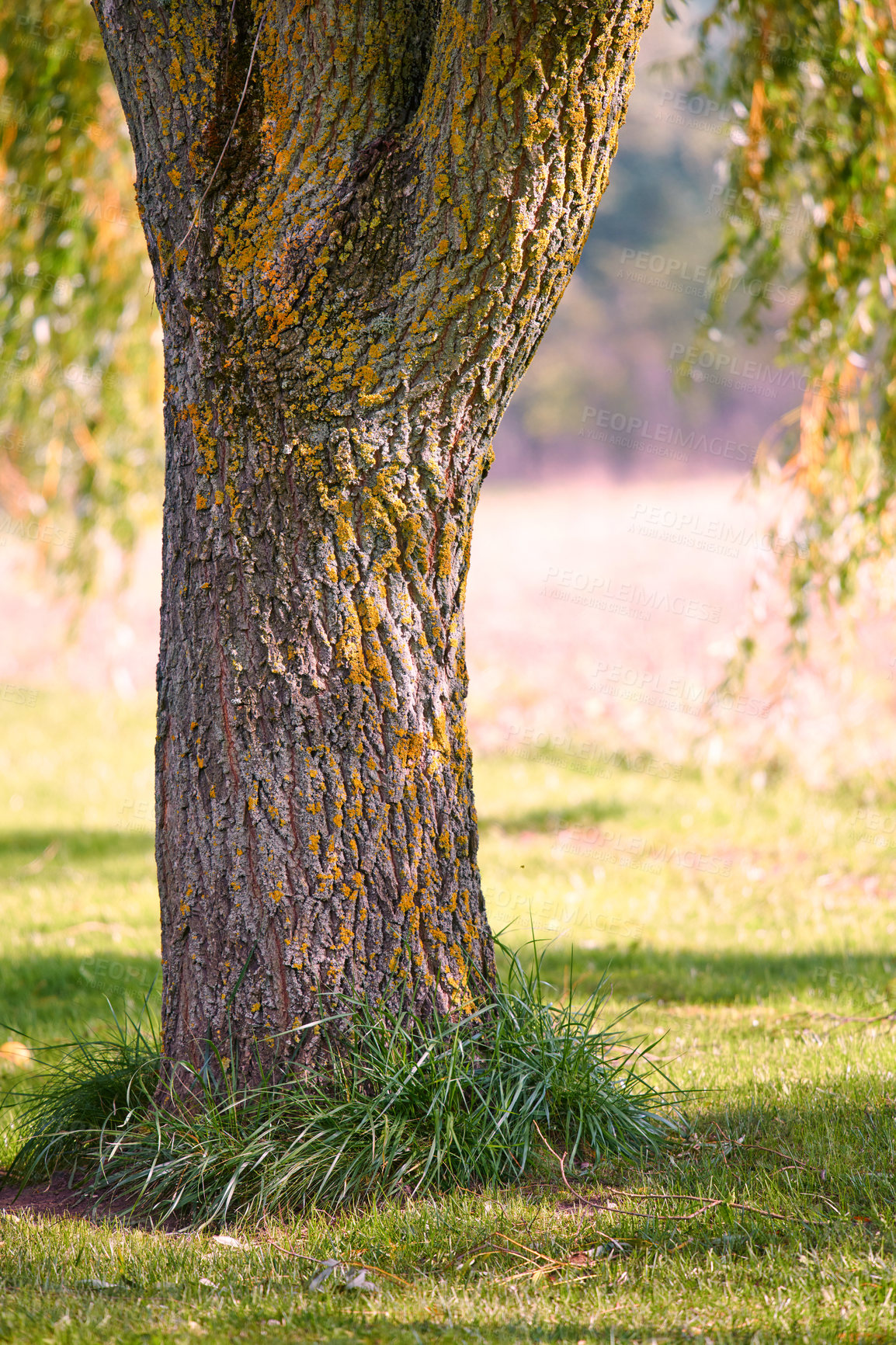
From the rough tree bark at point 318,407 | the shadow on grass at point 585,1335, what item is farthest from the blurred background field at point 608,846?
the rough tree bark at point 318,407

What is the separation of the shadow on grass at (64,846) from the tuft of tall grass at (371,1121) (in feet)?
16.1

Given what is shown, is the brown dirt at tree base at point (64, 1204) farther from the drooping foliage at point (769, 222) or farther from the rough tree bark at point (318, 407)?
the drooping foliage at point (769, 222)

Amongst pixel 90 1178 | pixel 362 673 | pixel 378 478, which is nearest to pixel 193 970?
pixel 90 1178

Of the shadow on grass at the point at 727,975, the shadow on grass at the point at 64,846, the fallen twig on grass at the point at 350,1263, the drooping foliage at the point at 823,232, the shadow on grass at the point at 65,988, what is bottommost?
the fallen twig on grass at the point at 350,1263

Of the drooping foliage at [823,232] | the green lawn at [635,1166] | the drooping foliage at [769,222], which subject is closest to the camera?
the green lawn at [635,1166]

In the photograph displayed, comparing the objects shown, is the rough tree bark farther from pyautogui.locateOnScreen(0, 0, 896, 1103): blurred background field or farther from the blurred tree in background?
the blurred tree in background

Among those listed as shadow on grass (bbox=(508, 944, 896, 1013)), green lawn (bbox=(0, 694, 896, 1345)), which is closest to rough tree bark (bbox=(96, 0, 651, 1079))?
green lawn (bbox=(0, 694, 896, 1345))

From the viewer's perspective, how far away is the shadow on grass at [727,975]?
16.3ft

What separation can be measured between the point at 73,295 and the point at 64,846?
12.1ft

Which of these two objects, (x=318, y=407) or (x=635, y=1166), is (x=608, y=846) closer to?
(x=635, y=1166)

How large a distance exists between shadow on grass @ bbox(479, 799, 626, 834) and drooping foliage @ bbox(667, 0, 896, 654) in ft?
7.40

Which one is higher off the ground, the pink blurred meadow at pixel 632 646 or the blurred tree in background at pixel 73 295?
the blurred tree in background at pixel 73 295

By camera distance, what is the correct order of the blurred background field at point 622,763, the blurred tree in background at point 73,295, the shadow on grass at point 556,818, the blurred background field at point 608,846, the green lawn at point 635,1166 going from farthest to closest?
the shadow on grass at point 556,818 → the blurred tree in background at point 73,295 → the blurred background field at point 622,763 → the blurred background field at point 608,846 → the green lawn at point 635,1166

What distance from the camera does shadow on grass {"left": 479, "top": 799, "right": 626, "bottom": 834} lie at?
346 inches
